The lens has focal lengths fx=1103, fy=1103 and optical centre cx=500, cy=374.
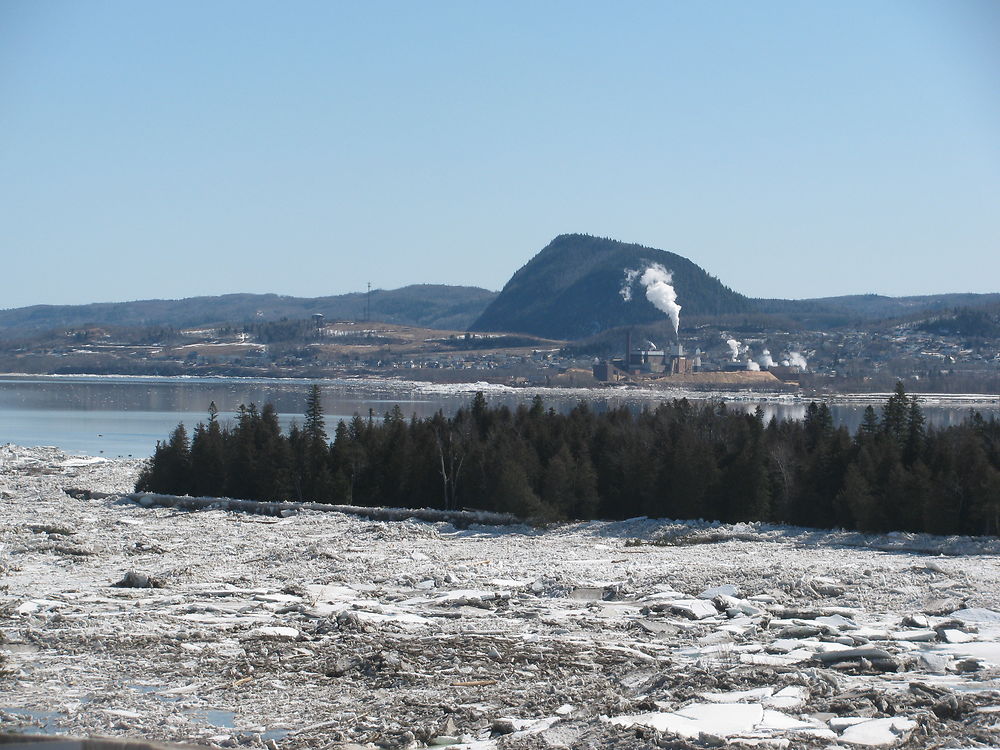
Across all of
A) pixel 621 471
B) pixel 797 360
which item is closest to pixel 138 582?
pixel 621 471

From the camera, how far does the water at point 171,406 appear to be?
70125 mm

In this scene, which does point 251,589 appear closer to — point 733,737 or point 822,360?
point 733,737

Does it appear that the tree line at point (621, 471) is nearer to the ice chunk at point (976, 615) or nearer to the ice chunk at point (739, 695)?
the ice chunk at point (976, 615)

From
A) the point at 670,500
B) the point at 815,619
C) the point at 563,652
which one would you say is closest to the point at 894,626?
the point at 815,619

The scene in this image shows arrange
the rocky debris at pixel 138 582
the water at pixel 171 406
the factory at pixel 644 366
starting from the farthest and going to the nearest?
the factory at pixel 644 366, the water at pixel 171 406, the rocky debris at pixel 138 582

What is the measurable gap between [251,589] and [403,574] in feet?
9.66

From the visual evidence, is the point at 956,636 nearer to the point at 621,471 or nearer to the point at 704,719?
the point at 704,719

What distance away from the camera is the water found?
2761 inches

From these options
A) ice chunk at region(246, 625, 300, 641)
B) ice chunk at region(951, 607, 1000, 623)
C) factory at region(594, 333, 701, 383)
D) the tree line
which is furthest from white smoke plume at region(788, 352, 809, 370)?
ice chunk at region(246, 625, 300, 641)

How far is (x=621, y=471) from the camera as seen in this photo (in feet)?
109

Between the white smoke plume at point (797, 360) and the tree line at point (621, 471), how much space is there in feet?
492

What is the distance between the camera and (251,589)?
1691 cm

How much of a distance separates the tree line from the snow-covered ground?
5344 millimetres

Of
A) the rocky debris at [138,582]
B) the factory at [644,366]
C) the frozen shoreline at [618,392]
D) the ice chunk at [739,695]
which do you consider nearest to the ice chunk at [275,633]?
the rocky debris at [138,582]
